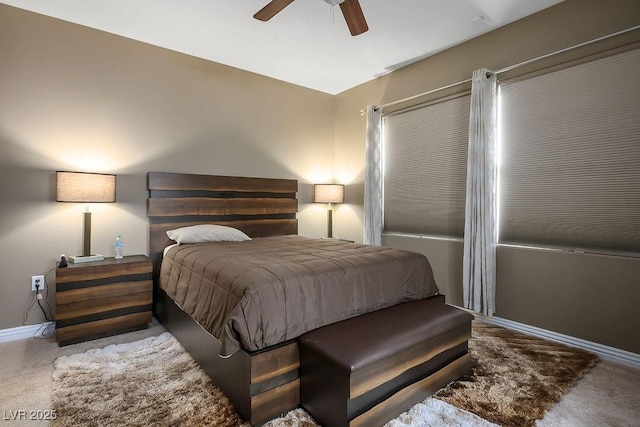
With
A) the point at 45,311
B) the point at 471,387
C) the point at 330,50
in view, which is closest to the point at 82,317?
the point at 45,311

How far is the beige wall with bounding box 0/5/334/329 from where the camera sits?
286 centimetres

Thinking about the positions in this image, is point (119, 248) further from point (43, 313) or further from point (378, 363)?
point (378, 363)

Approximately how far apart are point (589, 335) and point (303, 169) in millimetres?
3646

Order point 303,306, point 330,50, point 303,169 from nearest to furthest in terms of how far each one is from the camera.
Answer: point 303,306 < point 330,50 < point 303,169

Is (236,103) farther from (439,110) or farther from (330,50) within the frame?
(439,110)

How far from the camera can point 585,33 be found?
266 centimetres

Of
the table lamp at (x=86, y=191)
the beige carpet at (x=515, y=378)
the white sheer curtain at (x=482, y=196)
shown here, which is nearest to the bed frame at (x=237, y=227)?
the table lamp at (x=86, y=191)

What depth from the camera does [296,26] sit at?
3152 millimetres

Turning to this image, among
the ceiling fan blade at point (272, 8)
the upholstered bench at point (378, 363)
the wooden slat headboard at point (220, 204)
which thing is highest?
the ceiling fan blade at point (272, 8)

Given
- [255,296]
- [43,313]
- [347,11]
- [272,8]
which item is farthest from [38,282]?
[347,11]

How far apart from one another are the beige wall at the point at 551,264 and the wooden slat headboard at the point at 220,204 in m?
1.78

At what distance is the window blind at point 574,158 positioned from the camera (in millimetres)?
2480

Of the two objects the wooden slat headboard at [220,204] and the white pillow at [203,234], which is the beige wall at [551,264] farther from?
the white pillow at [203,234]

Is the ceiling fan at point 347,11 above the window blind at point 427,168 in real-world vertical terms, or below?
above
